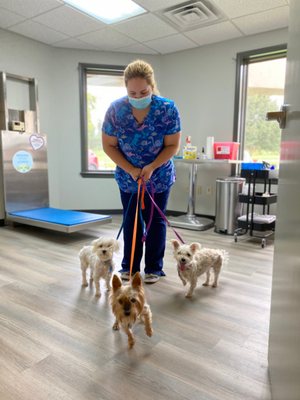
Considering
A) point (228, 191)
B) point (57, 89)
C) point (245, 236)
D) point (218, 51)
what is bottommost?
point (245, 236)

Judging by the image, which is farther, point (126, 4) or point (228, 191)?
point (228, 191)

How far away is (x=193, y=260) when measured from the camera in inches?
74.2

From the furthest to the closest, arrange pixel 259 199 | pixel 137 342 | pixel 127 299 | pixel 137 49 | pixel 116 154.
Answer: pixel 137 49
pixel 259 199
pixel 116 154
pixel 137 342
pixel 127 299

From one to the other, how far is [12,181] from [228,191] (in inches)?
108

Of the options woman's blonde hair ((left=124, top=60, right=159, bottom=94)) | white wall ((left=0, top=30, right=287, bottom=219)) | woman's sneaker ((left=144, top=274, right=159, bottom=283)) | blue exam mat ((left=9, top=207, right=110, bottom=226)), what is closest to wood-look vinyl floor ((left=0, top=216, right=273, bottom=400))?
woman's sneaker ((left=144, top=274, right=159, bottom=283))

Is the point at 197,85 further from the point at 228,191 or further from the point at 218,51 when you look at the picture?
the point at 228,191

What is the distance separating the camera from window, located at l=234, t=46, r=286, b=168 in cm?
387

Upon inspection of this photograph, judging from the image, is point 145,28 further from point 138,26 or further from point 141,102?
point 141,102

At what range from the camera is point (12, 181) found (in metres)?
3.91

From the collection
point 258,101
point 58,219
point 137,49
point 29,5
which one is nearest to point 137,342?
point 58,219

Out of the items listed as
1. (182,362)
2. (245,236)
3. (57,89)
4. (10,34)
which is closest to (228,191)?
(245,236)

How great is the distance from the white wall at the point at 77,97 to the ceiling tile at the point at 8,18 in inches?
8.6

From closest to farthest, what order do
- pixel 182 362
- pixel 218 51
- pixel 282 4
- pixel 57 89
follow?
pixel 182 362, pixel 282 4, pixel 218 51, pixel 57 89

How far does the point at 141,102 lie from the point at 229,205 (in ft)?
7.09
